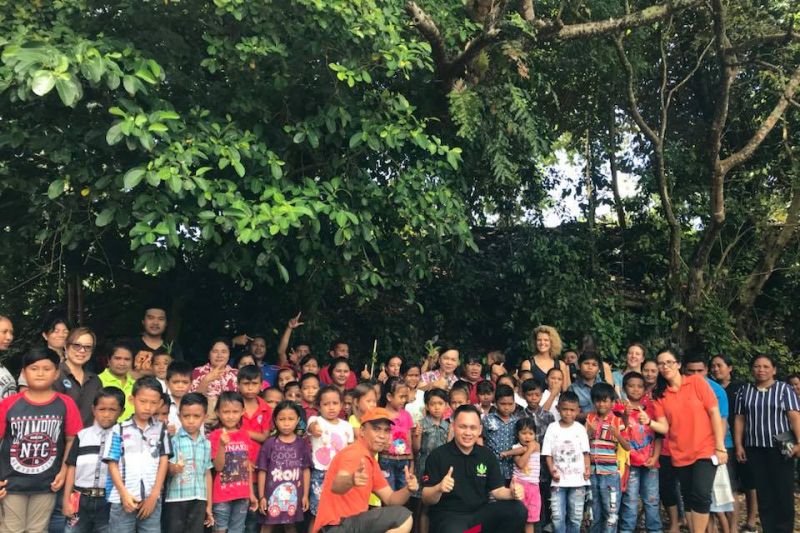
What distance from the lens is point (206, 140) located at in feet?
18.5

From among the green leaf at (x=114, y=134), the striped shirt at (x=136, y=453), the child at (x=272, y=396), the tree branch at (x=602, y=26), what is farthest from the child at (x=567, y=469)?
the green leaf at (x=114, y=134)

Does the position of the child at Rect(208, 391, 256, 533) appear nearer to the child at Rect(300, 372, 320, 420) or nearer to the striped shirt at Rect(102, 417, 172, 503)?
the striped shirt at Rect(102, 417, 172, 503)

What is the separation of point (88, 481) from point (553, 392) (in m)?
3.96

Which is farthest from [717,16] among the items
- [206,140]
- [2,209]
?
[2,209]

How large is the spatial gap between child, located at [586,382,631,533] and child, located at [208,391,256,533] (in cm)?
284

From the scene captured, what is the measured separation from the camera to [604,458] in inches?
236

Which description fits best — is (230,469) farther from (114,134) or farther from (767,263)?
(767,263)

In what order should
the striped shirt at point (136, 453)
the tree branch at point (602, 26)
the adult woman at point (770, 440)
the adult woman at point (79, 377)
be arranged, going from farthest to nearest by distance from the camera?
the tree branch at point (602, 26), the adult woman at point (770, 440), the adult woman at point (79, 377), the striped shirt at point (136, 453)

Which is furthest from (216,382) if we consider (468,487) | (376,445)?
(468,487)

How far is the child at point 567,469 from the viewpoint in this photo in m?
5.89

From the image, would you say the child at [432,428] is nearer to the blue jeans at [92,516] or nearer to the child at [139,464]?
the child at [139,464]

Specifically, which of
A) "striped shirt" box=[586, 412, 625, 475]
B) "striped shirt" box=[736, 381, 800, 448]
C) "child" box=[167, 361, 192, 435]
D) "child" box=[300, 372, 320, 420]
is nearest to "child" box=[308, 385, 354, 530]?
"child" box=[300, 372, 320, 420]

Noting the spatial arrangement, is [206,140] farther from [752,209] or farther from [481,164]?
[752,209]

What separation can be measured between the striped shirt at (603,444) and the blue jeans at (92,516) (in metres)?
3.80
